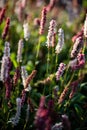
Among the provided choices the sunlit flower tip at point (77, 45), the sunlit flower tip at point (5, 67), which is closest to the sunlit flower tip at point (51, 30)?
the sunlit flower tip at point (77, 45)

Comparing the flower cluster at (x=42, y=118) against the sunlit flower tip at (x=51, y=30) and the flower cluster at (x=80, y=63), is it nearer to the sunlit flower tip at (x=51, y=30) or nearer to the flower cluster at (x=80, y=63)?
the flower cluster at (x=80, y=63)

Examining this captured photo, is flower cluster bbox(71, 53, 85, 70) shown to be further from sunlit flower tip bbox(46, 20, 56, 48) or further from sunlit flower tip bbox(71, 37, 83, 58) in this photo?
sunlit flower tip bbox(46, 20, 56, 48)

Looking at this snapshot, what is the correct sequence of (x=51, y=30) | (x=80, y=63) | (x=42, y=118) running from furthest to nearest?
(x=51, y=30) → (x=80, y=63) → (x=42, y=118)

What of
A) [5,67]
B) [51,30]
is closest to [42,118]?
[5,67]

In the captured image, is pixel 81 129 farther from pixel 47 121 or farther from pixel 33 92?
pixel 47 121

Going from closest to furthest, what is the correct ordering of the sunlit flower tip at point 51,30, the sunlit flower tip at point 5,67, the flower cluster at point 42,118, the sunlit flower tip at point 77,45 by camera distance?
1. the flower cluster at point 42,118
2. the sunlit flower tip at point 5,67
3. the sunlit flower tip at point 51,30
4. the sunlit flower tip at point 77,45

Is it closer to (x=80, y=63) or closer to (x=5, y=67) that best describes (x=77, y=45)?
(x=80, y=63)

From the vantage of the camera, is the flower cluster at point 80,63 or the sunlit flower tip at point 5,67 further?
the flower cluster at point 80,63

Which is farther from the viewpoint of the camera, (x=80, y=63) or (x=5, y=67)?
(x=80, y=63)

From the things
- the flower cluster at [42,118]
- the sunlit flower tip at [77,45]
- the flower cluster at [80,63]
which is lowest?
the flower cluster at [42,118]

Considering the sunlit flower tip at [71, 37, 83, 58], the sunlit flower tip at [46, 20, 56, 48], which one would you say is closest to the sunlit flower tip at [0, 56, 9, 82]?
the sunlit flower tip at [46, 20, 56, 48]

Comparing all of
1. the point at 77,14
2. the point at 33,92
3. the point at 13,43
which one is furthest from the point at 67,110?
the point at 77,14
